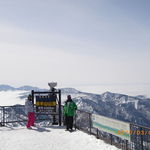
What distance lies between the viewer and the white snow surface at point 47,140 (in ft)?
40.4

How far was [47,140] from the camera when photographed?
1363 cm

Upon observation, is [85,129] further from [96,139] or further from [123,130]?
[123,130]

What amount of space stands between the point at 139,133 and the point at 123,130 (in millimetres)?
1207

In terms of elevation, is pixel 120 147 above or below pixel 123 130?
below

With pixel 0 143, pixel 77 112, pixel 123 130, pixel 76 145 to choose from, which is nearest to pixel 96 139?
pixel 76 145

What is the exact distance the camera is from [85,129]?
624 inches

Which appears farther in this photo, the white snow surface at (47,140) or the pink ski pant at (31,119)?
the pink ski pant at (31,119)

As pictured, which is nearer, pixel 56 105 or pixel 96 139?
pixel 96 139

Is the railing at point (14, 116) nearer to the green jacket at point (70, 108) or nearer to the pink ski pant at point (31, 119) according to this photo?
the pink ski pant at point (31, 119)

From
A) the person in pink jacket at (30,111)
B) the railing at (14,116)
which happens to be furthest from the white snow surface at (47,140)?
the railing at (14,116)

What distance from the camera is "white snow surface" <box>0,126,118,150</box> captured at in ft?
40.4
